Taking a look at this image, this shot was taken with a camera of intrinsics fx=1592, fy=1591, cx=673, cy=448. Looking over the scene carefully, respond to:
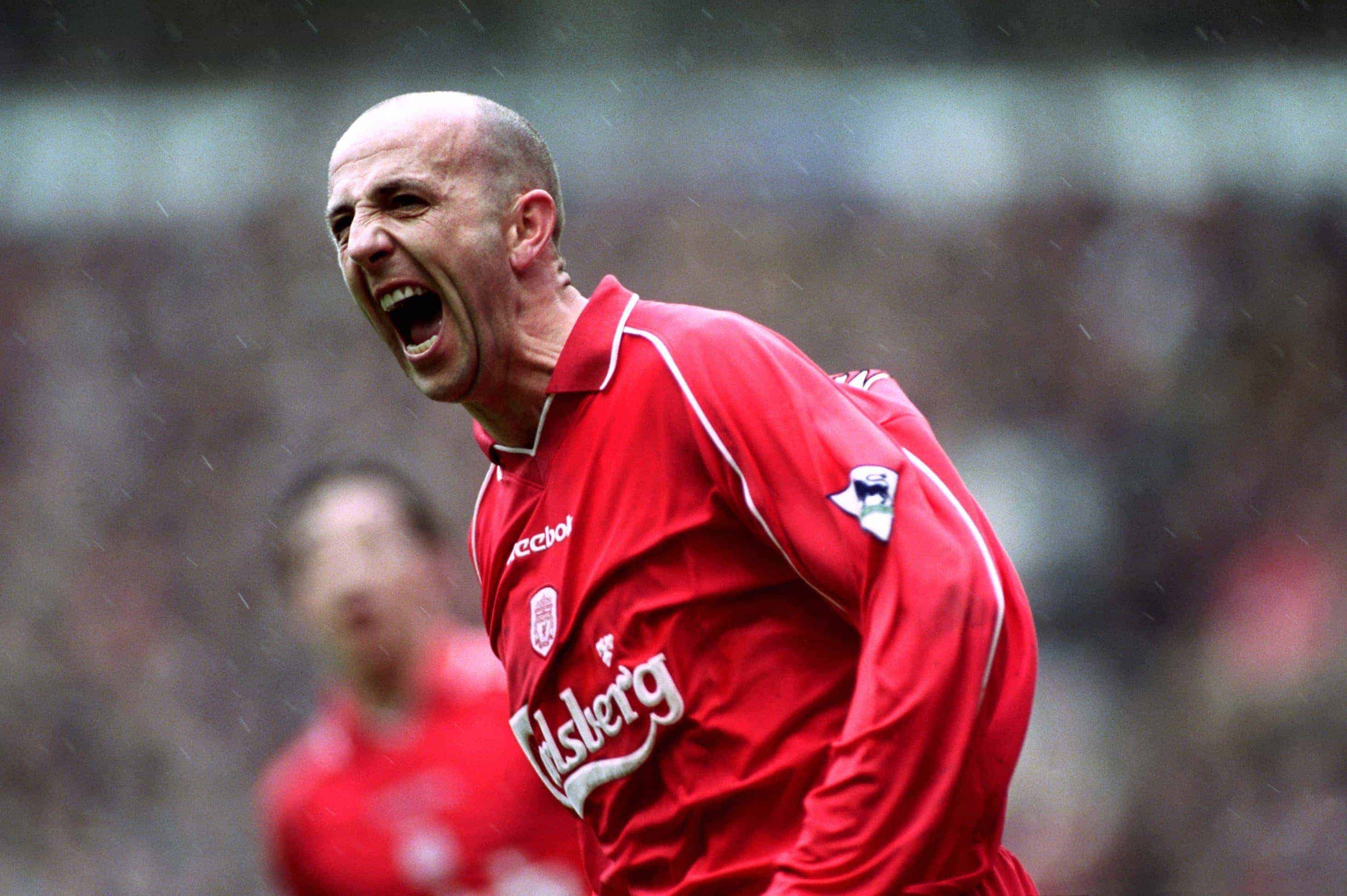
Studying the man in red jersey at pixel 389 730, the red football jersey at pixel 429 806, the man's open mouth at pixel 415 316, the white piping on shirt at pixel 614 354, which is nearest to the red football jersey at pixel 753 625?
the white piping on shirt at pixel 614 354

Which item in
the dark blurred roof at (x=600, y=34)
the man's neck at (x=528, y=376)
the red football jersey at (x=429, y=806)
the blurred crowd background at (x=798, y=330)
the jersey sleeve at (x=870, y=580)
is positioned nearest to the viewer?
the jersey sleeve at (x=870, y=580)

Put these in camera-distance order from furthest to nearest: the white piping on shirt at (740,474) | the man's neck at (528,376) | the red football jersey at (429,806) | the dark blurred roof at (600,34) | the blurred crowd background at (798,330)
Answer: the dark blurred roof at (600,34)
the blurred crowd background at (798,330)
the red football jersey at (429,806)
the man's neck at (528,376)
the white piping on shirt at (740,474)

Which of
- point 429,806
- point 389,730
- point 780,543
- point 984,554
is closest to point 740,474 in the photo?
point 780,543

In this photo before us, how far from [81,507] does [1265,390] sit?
29.5 ft

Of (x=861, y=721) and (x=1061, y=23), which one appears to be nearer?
(x=861, y=721)

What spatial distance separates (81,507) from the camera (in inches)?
470

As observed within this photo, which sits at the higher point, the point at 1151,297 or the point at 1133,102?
the point at 1133,102

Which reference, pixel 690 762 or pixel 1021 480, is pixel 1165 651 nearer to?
pixel 1021 480

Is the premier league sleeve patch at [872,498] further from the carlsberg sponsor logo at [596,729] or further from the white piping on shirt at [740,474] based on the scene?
the carlsberg sponsor logo at [596,729]

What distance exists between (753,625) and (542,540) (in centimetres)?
40

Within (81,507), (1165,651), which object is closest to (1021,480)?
(1165,651)

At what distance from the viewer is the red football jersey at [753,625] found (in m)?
2.02

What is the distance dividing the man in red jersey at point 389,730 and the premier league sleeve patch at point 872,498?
2180 millimetres

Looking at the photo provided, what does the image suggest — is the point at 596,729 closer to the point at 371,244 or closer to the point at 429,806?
the point at 371,244
